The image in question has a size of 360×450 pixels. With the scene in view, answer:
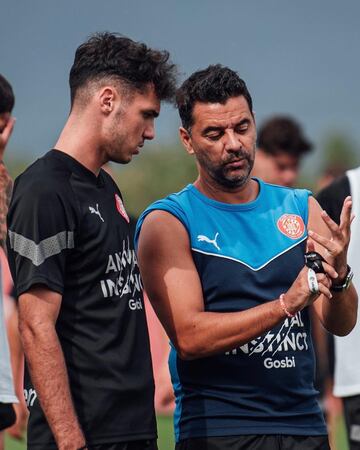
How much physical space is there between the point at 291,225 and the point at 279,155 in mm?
3797

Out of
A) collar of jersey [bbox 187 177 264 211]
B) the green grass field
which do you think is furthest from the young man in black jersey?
the green grass field

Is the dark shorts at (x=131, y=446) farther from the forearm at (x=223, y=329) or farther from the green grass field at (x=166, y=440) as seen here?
the green grass field at (x=166, y=440)

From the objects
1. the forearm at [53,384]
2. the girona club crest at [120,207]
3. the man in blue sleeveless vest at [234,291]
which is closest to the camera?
the forearm at [53,384]

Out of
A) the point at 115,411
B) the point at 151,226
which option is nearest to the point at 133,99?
the point at 151,226

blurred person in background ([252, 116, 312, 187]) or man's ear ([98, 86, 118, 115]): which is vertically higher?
man's ear ([98, 86, 118, 115])

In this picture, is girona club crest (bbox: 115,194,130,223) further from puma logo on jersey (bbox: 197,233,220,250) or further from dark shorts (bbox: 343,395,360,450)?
dark shorts (bbox: 343,395,360,450)

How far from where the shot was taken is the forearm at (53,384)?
3.91m

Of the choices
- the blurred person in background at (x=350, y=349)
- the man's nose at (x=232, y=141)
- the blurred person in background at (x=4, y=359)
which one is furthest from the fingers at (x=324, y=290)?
the blurred person in background at (x=4, y=359)

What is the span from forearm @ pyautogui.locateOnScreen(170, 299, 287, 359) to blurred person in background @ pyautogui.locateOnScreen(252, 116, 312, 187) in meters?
4.08

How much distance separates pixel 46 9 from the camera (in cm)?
5759

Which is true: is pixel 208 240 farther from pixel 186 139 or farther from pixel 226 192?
pixel 186 139

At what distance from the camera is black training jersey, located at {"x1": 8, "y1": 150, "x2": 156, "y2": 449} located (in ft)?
13.4

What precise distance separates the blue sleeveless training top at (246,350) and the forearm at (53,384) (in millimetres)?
717

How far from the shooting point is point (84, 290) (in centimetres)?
419
